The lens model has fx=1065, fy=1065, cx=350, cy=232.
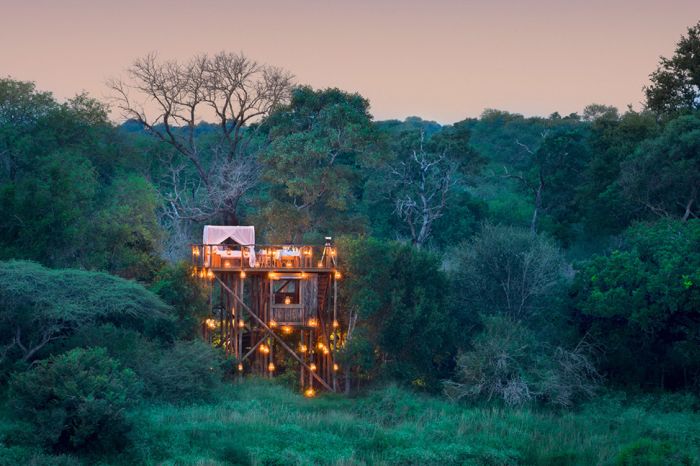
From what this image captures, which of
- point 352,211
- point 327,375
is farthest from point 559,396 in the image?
point 352,211

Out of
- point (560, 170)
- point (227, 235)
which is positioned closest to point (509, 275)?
point (227, 235)

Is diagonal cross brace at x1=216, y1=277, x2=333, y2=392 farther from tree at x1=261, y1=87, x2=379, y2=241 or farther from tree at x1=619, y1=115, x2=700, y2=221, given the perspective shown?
tree at x1=619, y1=115, x2=700, y2=221

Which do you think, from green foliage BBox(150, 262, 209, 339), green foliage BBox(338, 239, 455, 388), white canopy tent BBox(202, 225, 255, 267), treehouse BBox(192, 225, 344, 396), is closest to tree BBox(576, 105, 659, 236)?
green foliage BBox(338, 239, 455, 388)

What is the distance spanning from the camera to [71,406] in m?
25.2

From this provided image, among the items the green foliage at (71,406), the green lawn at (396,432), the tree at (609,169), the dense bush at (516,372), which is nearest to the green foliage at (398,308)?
the dense bush at (516,372)

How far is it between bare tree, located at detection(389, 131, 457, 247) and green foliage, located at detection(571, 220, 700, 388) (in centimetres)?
1257

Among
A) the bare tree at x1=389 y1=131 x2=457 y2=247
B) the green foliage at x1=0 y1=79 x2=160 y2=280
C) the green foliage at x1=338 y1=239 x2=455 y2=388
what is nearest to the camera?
the green foliage at x1=338 y1=239 x2=455 y2=388

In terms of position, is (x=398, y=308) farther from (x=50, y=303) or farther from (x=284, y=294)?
(x=50, y=303)

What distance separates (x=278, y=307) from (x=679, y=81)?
2189 centimetres

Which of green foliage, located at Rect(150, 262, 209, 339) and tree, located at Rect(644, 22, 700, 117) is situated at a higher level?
tree, located at Rect(644, 22, 700, 117)

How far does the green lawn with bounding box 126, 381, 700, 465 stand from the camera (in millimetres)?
26641

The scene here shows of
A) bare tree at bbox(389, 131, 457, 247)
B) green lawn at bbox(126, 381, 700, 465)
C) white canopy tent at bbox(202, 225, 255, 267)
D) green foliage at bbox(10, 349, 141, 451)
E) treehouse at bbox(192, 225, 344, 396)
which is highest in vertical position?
bare tree at bbox(389, 131, 457, 247)

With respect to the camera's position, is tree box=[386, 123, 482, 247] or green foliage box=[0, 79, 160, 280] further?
tree box=[386, 123, 482, 247]

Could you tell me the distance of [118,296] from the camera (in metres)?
30.3
